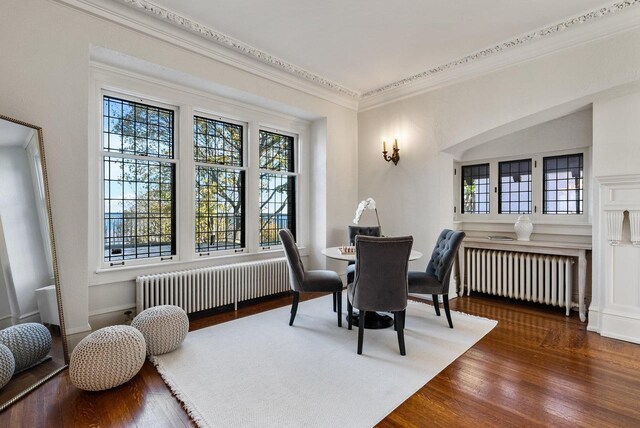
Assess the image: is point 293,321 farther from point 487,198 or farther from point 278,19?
point 487,198

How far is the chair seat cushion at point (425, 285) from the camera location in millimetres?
3168

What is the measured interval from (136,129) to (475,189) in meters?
4.54

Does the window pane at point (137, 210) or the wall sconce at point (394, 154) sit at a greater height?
the wall sconce at point (394, 154)

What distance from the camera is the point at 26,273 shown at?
2.18 metres

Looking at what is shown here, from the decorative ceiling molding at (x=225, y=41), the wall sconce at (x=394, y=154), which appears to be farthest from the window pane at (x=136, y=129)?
the wall sconce at (x=394, y=154)

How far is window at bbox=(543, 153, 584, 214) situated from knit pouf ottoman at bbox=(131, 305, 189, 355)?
4.45 m

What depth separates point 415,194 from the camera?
14.3 ft

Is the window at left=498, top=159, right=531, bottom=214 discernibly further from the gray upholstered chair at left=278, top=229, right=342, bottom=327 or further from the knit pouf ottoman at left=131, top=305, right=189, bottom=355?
the knit pouf ottoman at left=131, top=305, right=189, bottom=355

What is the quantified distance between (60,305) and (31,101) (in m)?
1.54

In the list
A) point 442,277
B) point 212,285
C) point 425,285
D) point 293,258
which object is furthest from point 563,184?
point 212,285

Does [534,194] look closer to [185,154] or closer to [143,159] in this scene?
[185,154]

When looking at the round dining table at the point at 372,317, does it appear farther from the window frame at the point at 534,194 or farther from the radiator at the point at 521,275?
the window frame at the point at 534,194

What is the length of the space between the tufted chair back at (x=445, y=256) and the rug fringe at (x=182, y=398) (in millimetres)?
2384

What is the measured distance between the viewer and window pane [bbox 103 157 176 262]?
10.5 ft
